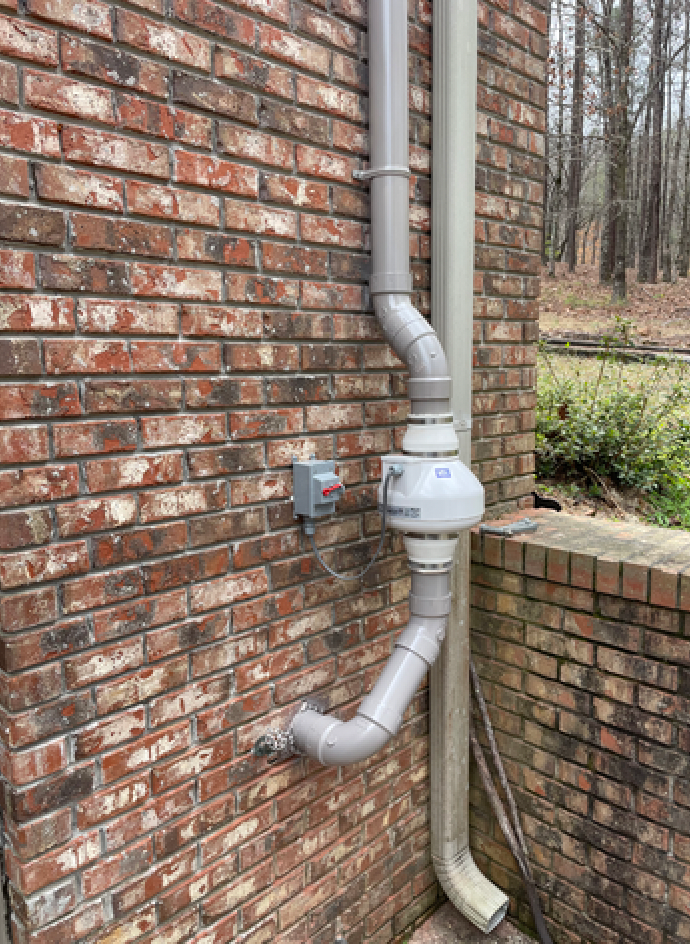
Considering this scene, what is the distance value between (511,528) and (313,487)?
0.84 meters

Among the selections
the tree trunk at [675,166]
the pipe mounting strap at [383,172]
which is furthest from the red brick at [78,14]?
the tree trunk at [675,166]

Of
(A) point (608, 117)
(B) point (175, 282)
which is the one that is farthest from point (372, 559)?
(A) point (608, 117)

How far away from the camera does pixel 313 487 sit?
165 cm

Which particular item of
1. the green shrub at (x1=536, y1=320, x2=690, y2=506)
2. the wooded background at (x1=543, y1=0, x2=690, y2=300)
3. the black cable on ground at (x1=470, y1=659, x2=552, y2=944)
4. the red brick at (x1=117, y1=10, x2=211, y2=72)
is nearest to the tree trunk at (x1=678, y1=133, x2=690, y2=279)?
the wooded background at (x1=543, y1=0, x2=690, y2=300)

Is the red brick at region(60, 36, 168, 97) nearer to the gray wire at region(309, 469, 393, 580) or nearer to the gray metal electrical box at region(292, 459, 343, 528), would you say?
the gray metal electrical box at region(292, 459, 343, 528)

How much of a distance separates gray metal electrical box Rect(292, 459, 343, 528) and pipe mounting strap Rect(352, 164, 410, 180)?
0.75 m

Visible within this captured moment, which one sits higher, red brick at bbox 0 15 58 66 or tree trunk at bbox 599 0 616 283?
tree trunk at bbox 599 0 616 283

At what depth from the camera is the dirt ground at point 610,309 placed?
11961mm

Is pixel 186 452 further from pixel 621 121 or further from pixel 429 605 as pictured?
pixel 621 121

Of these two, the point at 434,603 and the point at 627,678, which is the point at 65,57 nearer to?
the point at 434,603

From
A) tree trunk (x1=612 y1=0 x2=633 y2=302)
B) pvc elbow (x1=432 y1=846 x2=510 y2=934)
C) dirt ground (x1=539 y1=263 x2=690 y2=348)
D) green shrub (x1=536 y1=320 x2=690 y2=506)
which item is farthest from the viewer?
tree trunk (x1=612 y1=0 x2=633 y2=302)

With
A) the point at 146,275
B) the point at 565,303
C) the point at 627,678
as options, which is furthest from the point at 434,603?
the point at 565,303

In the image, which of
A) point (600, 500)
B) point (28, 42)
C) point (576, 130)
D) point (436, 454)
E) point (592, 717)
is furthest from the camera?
point (576, 130)

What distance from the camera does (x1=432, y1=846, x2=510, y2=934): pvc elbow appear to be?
2160mm
